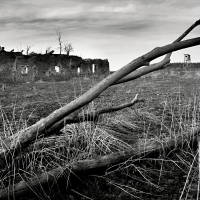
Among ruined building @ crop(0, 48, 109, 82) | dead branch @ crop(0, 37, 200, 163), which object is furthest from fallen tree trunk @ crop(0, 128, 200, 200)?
ruined building @ crop(0, 48, 109, 82)

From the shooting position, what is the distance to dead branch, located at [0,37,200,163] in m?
1.65

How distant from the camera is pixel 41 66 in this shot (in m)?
25.4

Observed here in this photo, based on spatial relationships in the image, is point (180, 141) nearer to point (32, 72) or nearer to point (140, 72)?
point (140, 72)

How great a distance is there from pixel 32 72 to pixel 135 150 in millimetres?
23598

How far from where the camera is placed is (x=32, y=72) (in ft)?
81.5

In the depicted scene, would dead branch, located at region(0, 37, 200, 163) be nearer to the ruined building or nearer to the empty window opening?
the ruined building

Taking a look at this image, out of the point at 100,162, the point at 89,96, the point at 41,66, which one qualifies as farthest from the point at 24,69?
the point at 89,96

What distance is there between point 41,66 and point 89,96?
2430cm

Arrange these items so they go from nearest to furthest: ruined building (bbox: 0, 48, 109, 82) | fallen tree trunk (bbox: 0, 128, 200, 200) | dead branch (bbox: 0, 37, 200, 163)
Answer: dead branch (bbox: 0, 37, 200, 163) < fallen tree trunk (bbox: 0, 128, 200, 200) < ruined building (bbox: 0, 48, 109, 82)

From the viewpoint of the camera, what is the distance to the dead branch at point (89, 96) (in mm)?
1650

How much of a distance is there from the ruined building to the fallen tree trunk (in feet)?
67.1

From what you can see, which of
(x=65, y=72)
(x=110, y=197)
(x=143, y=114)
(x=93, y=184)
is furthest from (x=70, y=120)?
(x=65, y=72)

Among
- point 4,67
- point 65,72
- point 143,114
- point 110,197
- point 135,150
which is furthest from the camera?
point 65,72

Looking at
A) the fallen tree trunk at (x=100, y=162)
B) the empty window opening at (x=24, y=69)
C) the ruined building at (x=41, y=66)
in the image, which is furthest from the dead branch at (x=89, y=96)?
the empty window opening at (x=24, y=69)
